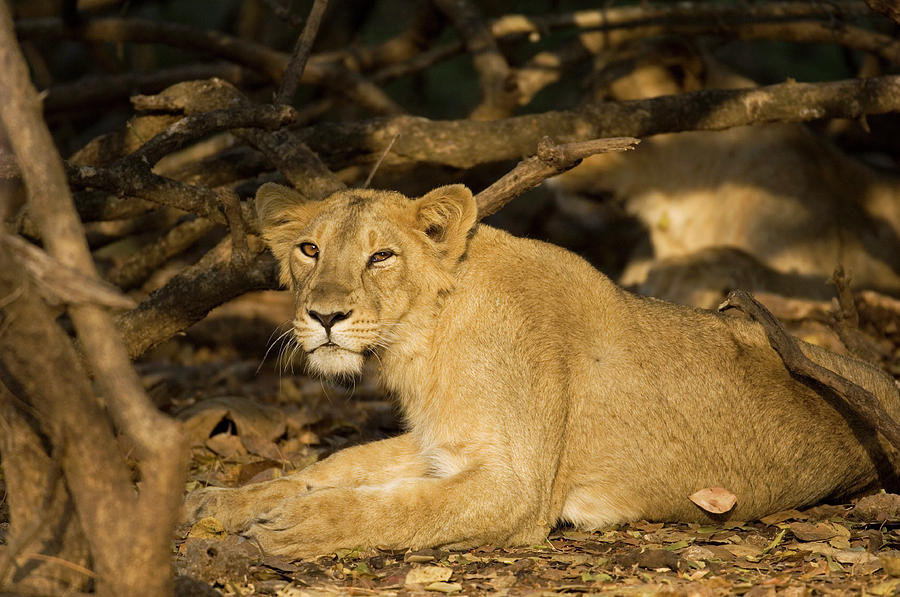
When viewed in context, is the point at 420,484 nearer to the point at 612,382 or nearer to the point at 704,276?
the point at 612,382

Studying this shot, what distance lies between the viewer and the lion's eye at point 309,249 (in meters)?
4.72

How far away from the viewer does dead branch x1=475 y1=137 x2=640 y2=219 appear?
4754mm

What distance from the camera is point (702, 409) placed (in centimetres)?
475

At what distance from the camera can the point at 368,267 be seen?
15.0ft

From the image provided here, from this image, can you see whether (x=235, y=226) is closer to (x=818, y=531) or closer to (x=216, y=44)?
(x=818, y=531)

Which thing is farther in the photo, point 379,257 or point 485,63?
point 485,63

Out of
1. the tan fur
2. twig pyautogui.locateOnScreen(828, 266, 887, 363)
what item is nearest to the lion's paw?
twig pyautogui.locateOnScreen(828, 266, 887, 363)

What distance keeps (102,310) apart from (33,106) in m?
0.54

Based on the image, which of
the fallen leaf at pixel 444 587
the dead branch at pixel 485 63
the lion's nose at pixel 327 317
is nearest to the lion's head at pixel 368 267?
the lion's nose at pixel 327 317

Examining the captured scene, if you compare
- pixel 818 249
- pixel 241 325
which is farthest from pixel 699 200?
pixel 241 325

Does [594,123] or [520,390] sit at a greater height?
[594,123]

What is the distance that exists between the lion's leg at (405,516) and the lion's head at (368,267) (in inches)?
22.5

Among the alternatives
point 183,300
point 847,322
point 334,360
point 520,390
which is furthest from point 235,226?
point 847,322

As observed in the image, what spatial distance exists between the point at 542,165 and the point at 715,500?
172 centimetres
